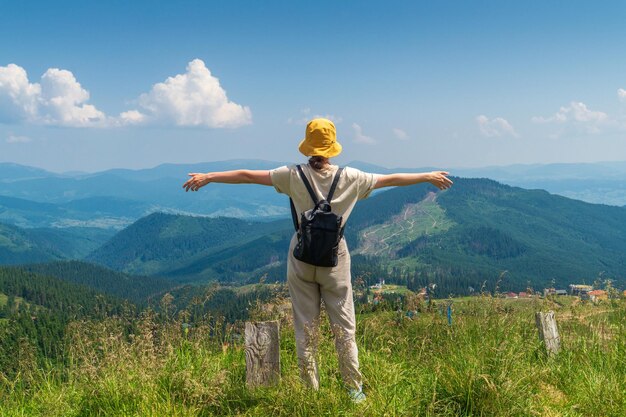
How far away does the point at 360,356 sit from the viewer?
5930 mm

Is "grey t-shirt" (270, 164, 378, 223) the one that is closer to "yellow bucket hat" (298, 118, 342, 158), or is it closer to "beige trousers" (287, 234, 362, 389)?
"yellow bucket hat" (298, 118, 342, 158)

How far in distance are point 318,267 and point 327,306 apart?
498 mm

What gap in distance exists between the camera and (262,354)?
5.39m

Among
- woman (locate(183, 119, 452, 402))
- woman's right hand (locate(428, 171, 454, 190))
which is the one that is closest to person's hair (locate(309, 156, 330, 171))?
woman (locate(183, 119, 452, 402))

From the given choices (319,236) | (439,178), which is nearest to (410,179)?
(439,178)

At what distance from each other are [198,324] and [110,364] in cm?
145

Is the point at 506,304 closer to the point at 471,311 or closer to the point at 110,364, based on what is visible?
the point at 471,311

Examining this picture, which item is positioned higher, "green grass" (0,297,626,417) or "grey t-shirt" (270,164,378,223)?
"grey t-shirt" (270,164,378,223)

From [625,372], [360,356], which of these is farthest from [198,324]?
[625,372]

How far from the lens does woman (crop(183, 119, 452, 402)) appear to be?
5125 mm

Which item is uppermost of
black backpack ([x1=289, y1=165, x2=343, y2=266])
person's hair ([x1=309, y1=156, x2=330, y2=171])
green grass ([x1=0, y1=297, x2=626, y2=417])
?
person's hair ([x1=309, y1=156, x2=330, y2=171])

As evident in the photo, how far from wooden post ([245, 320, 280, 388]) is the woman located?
329 mm

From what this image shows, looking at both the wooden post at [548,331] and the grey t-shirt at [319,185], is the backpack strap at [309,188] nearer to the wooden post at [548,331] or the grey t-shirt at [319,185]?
the grey t-shirt at [319,185]

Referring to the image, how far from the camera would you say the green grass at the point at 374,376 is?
458cm
